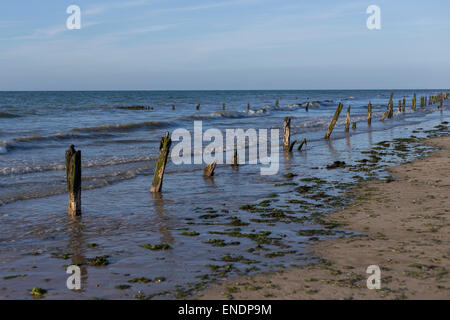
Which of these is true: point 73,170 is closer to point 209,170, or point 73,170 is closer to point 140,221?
point 140,221

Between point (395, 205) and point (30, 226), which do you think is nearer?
point (30, 226)

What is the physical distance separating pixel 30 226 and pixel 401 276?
22.6 feet

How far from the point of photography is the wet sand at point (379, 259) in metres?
5.75

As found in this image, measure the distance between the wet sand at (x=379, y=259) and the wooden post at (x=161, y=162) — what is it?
4379 millimetres

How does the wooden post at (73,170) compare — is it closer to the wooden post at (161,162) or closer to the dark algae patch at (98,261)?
→ the wooden post at (161,162)

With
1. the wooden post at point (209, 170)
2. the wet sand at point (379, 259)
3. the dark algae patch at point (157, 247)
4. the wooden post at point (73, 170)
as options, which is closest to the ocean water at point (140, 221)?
the dark algae patch at point (157, 247)

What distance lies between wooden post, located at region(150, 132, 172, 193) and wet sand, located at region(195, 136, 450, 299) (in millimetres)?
4379

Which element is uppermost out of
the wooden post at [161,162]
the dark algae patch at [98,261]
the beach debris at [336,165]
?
the wooden post at [161,162]

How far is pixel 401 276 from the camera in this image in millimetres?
6160

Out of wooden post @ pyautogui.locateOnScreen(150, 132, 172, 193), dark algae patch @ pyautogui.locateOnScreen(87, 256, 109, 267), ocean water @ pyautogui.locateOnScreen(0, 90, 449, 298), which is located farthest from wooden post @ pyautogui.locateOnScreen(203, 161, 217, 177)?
dark algae patch @ pyautogui.locateOnScreen(87, 256, 109, 267)

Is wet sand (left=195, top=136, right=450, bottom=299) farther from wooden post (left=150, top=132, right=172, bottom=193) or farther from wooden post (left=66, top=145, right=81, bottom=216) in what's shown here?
wooden post (left=66, top=145, right=81, bottom=216)
